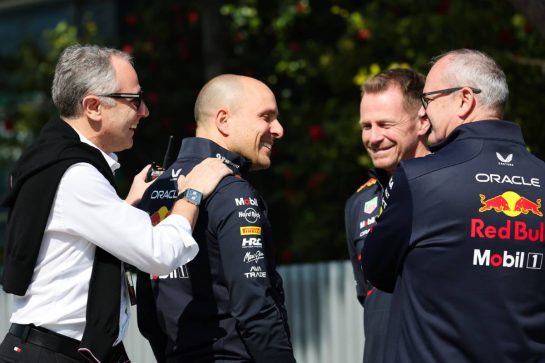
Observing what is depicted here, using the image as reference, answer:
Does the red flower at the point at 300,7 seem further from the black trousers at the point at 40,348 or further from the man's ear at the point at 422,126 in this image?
the black trousers at the point at 40,348

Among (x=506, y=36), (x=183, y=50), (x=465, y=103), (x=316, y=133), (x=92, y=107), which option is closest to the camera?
(x=465, y=103)

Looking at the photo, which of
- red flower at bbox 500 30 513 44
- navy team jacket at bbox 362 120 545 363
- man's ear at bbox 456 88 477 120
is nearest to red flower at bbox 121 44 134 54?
red flower at bbox 500 30 513 44

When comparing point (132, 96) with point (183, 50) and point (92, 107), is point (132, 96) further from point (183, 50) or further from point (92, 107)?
point (183, 50)

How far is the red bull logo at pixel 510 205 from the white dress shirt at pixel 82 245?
1014 millimetres

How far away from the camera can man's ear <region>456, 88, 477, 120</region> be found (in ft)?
11.0

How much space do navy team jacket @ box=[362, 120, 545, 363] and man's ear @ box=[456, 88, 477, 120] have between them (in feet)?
0.51

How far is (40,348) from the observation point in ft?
10.6

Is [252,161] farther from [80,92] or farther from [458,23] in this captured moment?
[458,23]

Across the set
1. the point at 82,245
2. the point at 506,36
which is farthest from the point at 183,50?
the point at 82,245

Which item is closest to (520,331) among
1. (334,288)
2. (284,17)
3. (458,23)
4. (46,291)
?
(46,291)

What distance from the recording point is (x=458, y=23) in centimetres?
719

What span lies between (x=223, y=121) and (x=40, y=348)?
45.5 inches

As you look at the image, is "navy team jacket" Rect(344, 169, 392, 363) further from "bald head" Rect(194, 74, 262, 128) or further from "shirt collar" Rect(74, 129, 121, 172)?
"shirt collar" Rect(74, 129, 121, 172)

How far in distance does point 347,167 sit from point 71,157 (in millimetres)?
4770
